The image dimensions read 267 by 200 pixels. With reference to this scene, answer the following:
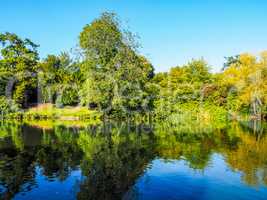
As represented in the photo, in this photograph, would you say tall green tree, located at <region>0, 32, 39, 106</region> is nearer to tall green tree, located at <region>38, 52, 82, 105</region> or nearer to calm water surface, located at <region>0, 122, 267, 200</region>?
tall green tree, located at <region>38, 52, 82, 105</region>

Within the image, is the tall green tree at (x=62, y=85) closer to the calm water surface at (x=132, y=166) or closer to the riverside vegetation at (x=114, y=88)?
the riverside vegetation at (x=114, y=88)

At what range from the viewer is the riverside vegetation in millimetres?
57844

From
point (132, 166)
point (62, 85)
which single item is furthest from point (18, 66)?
point (132, 166)

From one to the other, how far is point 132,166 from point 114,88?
3405 cm

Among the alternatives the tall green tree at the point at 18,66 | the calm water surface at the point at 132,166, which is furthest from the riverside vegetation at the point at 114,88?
the calm water surface at the point at 132,166

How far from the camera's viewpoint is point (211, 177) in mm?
21828

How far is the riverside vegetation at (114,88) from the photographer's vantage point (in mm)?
57844

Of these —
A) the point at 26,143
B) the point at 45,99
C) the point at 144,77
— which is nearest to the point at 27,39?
the point at 45,99

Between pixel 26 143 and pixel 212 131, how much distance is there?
75.8ft

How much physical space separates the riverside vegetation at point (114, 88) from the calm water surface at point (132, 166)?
2110 centimetres

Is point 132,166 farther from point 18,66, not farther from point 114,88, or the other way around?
point 18,66

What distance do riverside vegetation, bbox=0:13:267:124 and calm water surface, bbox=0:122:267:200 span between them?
21.1 meters

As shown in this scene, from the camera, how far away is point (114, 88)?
57.6 m

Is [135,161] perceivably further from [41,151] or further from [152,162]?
[41,151]
